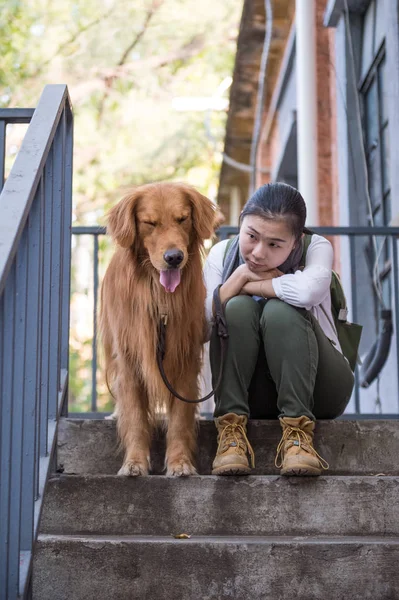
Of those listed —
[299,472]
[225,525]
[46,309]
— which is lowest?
[225,525]

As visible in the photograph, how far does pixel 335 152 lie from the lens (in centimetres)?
799

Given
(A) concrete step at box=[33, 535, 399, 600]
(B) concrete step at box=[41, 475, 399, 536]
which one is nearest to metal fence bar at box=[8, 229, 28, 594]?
(A) concrete step at box=[33, 535, 399, 600]

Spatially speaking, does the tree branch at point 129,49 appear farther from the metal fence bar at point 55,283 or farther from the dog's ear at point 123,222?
the metal fence bar at point 55,283

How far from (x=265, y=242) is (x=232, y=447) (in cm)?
74

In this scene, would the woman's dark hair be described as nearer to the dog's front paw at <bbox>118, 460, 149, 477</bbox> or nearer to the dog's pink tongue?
the dog's pink tongue

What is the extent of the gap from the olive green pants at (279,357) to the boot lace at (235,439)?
0.18ft

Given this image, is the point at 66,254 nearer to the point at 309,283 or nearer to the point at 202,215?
the point at 202,215

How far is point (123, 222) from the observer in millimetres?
3553

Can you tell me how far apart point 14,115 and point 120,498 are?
136 centimetres

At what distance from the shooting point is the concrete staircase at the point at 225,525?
2.78m

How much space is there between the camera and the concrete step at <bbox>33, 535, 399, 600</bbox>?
2773mm

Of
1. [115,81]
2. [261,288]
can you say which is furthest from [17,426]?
[115,81]

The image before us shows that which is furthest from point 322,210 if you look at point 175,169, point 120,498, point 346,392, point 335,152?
point 175,169

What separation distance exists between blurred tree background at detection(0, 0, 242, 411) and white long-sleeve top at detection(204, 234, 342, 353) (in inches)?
450
